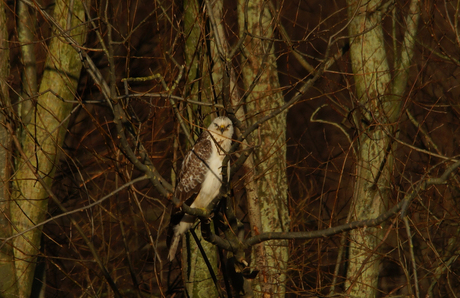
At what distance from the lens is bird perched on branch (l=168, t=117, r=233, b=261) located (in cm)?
453

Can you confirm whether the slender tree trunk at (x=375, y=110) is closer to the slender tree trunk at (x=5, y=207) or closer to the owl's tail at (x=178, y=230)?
the owl's tail at (x=178, y=230)

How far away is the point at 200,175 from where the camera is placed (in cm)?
468

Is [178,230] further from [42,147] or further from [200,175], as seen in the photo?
[42,147]

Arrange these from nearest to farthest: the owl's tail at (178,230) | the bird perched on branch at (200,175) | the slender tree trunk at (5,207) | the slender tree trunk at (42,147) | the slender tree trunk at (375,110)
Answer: the bird perched on branch at (200,175), the owl's tail at (178,230), the slender tree trunk at (5,207), the slender tree trunk at (42,147), the slender tree trunk at (375,110)

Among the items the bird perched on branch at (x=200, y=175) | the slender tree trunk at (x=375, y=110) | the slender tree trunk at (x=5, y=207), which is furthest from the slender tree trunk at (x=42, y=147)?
the slender tree trunk at (x=375, y=110)

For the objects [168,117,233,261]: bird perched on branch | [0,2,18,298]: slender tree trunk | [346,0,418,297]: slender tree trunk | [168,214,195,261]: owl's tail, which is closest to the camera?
[168,117,233,261]: bird perched on branch

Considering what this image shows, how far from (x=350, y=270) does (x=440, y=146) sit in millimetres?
2287

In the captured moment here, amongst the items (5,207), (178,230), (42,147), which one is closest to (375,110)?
(178,230)

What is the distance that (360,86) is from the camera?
5.79m

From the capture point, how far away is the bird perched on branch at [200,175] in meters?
4.53

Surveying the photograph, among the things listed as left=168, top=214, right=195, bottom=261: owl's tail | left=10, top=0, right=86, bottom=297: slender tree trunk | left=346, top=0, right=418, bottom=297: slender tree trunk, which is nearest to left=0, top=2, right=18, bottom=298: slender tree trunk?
left=10, top=0, right=86, bottom=297: slender tree trunk

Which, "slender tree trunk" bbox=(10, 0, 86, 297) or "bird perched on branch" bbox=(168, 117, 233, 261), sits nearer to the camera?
"bird perched on branch" bbox=(168, 117, 233, 261)

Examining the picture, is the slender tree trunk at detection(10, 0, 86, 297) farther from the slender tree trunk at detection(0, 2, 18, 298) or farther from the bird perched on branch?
the bird perched on branch

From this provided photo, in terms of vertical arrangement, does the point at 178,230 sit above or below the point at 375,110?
below
